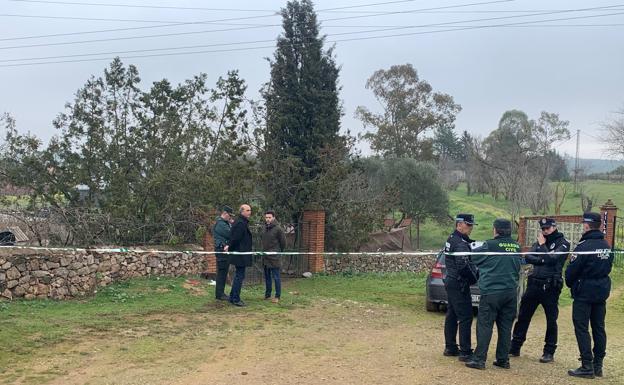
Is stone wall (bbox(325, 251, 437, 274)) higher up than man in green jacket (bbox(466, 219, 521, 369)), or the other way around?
man in green jacket (bbox(466, 219, 521, 369))

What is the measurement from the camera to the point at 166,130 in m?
15.3

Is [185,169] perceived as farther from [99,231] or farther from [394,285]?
[394,285]

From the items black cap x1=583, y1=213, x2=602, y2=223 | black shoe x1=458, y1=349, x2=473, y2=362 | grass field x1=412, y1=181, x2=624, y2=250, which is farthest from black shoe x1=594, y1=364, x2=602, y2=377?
grass field x1=412, y1=181, x2=624, y2=250

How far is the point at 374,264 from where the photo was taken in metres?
20.5

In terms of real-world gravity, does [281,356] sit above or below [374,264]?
above

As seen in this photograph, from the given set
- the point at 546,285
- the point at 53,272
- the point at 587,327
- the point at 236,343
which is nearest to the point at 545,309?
the point at 546,285

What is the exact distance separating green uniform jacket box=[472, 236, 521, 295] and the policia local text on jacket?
280 mm

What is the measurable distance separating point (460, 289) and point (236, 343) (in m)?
2.88

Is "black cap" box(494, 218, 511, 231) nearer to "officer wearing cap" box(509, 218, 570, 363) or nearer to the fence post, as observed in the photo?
"officer wearing cap" box(509, 218, 570, 363)

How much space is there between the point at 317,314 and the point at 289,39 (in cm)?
1198

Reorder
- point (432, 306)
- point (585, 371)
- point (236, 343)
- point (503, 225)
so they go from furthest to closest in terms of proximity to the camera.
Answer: point (432, 306) → point (236, 343) → point (503, 225) → point (585, 371)

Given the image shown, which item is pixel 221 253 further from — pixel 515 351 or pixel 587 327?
pixel 587 327

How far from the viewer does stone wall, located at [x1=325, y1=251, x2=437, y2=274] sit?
61.4 ft

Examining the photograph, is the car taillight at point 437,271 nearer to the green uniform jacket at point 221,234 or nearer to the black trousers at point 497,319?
the black trousers at point 497,319
